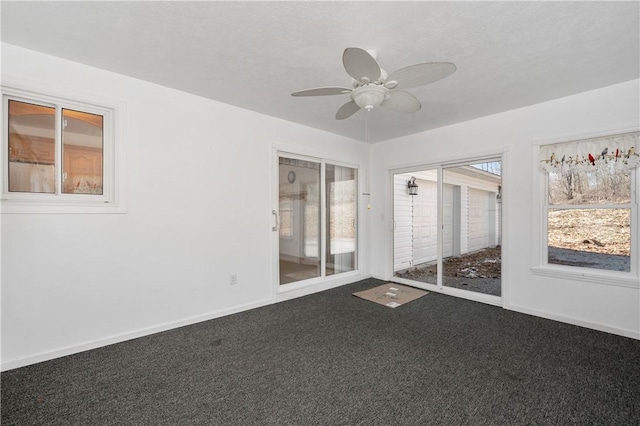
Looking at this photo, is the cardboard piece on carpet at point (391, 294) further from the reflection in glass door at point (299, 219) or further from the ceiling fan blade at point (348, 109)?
the ceiling fan blade at point (348, 109)

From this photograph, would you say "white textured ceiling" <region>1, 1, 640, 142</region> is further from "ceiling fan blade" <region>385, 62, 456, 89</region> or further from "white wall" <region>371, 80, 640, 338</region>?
"ceiling fan blade" <region>385, 62, 456, 89</region>

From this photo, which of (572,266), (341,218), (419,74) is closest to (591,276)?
(572,266)

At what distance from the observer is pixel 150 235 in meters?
2.97

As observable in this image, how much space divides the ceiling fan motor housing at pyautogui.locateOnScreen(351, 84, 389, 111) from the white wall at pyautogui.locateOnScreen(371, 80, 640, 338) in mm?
2347

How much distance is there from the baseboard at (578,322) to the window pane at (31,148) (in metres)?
5.12

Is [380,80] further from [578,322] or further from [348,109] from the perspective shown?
[578,322]

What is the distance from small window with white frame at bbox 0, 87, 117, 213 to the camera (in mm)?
2387

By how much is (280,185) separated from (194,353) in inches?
91.5

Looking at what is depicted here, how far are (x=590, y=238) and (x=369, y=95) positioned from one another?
9.99ft

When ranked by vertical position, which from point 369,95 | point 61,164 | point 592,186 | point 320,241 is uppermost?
point 369,95

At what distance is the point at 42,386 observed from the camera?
2.09 metres

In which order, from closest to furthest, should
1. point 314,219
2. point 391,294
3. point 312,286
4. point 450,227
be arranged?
point 391,294
point 312,286
point 314,219
point 450,227

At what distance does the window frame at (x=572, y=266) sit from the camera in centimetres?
292

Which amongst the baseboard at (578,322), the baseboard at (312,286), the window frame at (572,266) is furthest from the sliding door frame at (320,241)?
the window frame at (572,266)
